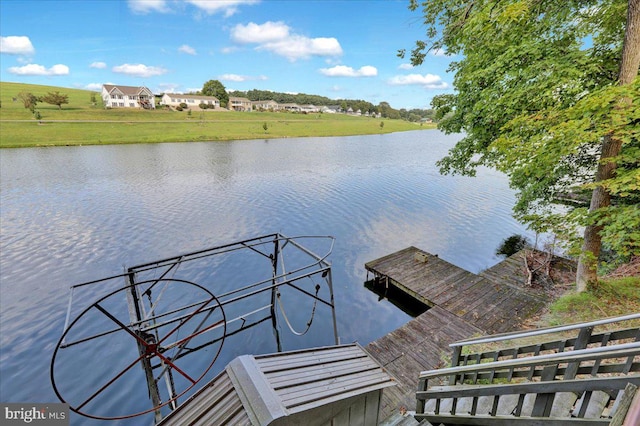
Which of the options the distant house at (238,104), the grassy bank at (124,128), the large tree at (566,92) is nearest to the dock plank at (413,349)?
the large tree at (566,92)

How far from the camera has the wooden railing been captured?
2.95 m

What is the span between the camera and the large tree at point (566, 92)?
6.92 meters

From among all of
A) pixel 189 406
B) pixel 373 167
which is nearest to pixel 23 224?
pixel 189 406

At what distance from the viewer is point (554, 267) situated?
1446 centimetres

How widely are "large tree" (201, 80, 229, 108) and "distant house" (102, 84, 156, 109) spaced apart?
29048mm

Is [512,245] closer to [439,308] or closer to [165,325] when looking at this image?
[439,308]

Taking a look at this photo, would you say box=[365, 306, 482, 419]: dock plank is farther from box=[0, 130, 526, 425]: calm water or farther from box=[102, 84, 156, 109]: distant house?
box=[102, 84, 156, 109]: distant house

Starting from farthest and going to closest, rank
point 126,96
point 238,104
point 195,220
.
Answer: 1. point 238,104
2. point 126,96
3. point 195,220

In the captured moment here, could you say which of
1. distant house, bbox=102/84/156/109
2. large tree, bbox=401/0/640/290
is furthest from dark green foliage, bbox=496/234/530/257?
distant house, bbox=102/84/156/109

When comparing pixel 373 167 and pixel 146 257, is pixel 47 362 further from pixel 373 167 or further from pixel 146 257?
pixel 373 167

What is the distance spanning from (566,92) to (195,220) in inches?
857

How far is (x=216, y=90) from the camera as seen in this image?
12475 centimetres

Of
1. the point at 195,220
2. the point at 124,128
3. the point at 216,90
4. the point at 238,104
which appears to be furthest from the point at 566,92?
the point at 238,104

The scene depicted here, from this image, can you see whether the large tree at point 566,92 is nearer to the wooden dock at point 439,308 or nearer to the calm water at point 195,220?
the wooden dock at point 439,308
